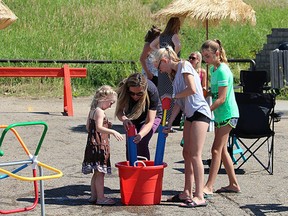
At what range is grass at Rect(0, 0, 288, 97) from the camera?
61.2ft

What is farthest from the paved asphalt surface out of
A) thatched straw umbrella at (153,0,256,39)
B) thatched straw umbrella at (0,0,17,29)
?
thatched straw umbrella at (153,0,256,39)

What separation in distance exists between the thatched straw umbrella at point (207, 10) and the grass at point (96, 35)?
475 centimetres

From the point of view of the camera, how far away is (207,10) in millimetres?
13141

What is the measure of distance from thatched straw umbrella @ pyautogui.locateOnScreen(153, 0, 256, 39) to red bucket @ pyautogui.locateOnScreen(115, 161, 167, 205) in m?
5.22

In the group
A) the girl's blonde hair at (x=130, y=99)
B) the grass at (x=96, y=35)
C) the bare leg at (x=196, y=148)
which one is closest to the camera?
the bare leg at (x=196, y=148)

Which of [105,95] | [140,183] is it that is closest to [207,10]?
[105,95]

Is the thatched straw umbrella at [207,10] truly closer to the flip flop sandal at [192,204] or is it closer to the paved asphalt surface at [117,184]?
the paved asphalt surface at [117,184]

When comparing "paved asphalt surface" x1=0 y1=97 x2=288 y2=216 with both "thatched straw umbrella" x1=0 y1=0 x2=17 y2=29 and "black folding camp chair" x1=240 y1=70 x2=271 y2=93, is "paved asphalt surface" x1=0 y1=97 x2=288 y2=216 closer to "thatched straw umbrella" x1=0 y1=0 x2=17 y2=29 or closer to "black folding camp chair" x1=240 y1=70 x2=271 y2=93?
"black folding camp chair" x1=240 y1=70 x2=271 y2=93

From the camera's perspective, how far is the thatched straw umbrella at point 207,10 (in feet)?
42.5

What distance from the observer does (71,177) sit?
9438 millimetres

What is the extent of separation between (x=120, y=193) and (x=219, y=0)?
584cm

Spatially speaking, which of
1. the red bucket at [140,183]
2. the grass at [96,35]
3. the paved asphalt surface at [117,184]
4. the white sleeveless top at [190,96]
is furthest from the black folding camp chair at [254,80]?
the red bucket at [140,183]

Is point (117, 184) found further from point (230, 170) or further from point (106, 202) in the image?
point (230, 170)

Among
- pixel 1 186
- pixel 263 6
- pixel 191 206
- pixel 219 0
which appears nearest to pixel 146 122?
pixel 191 206
